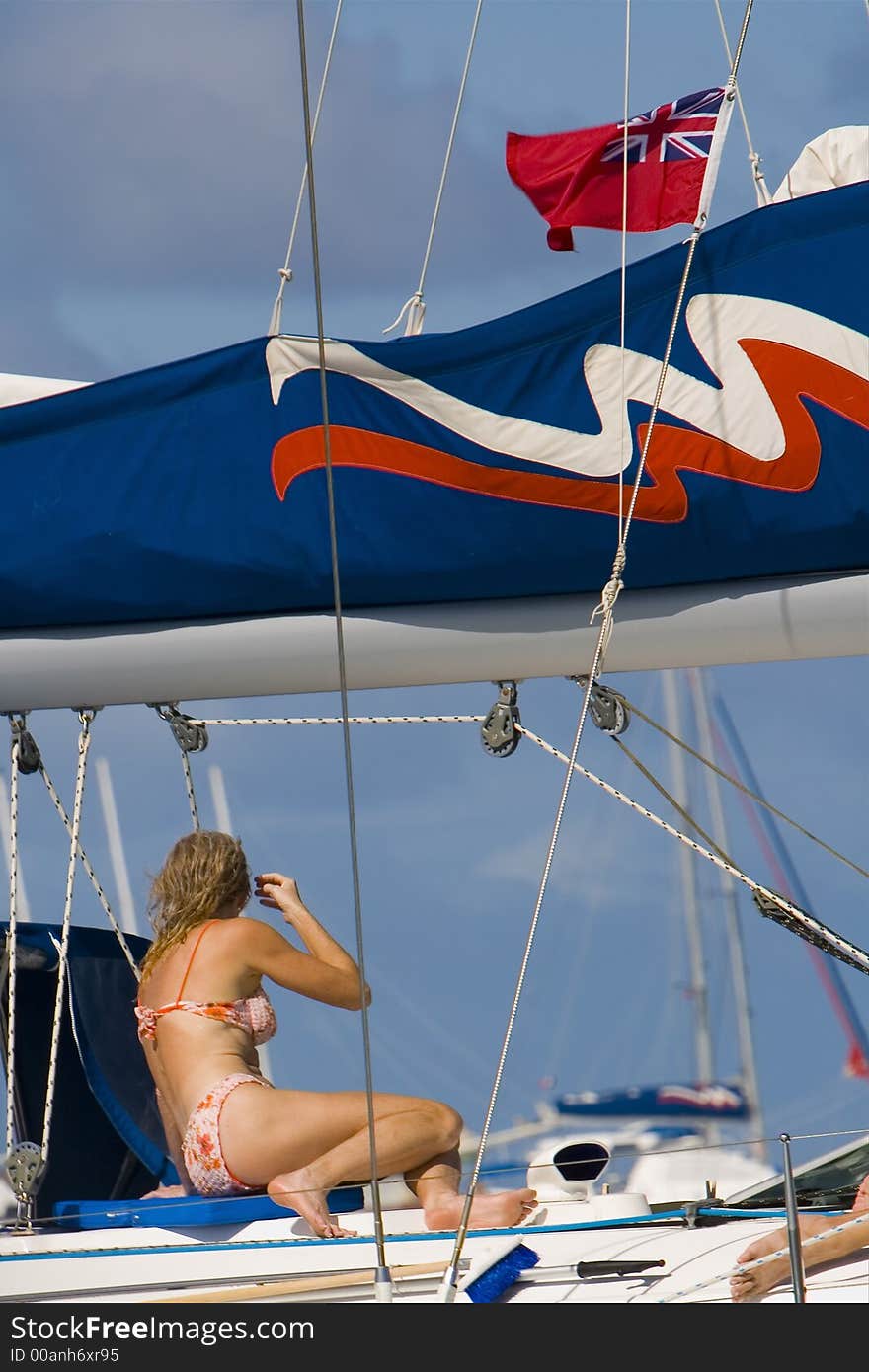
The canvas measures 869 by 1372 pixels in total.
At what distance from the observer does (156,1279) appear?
4332 millimetres

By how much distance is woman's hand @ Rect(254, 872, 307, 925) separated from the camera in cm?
498

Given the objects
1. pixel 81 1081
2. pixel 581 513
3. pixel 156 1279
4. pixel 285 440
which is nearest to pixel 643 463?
pixel 581 513

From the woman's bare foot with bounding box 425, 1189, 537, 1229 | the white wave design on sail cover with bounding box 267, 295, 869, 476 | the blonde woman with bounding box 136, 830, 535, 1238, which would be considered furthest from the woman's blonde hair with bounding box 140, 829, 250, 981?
the white wave design on sail cover with bounding box 267, 295, 869, 476

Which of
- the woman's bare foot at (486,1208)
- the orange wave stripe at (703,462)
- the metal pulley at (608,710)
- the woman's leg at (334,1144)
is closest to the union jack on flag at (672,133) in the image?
the orange wave stripe at (703,462)

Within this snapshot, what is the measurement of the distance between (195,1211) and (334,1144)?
37 centimetres

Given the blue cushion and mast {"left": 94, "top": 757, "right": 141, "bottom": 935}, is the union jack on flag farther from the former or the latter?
mast {"left": 94, "top": 757, "right": 141, "bottom": 935}

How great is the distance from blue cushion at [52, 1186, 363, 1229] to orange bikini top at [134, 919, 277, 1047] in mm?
412

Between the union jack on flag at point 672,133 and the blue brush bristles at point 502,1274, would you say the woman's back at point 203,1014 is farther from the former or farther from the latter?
the union jack on flag at point 672,133

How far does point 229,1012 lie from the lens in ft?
15.7

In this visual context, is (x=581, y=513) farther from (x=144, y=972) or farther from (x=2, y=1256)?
(x=2, y=1256)

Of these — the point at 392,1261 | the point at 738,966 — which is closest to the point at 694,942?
the point at 738,966

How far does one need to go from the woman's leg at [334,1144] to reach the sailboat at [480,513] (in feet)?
0.51

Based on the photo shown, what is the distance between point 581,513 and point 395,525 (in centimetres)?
52
